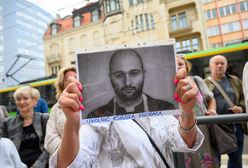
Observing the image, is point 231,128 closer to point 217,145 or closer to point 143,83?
point 217,145

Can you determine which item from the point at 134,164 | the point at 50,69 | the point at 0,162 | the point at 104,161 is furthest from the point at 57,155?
the point at 50,69

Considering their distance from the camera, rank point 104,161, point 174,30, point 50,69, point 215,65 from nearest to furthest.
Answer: point 104,161 < point 215,65 < point 174,30 < point 50,69

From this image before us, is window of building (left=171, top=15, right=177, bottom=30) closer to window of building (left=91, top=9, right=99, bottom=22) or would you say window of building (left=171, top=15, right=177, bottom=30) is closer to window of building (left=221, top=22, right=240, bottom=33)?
window of building (left=91, top=9, right=99, bottom=22)

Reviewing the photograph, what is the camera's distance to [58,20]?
35.3 meters

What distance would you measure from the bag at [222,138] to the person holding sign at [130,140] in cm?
116

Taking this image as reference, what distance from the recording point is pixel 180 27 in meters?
24.0

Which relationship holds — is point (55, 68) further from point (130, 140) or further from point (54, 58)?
point (130, 140)

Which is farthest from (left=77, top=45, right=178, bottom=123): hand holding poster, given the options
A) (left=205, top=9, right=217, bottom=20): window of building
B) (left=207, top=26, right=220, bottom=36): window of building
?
(left=207, top=26, right=220, bottom=36): window of building

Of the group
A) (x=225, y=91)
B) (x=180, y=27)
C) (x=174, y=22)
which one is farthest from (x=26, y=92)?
(x=174, y=22)

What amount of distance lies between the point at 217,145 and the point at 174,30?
74.9 ft

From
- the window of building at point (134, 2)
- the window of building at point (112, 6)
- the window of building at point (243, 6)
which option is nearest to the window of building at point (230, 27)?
the window of building at point (243, 6)

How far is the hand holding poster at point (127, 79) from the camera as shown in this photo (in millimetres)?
1101

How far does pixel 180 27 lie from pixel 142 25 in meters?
3.79

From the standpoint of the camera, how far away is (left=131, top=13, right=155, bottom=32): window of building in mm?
23631
